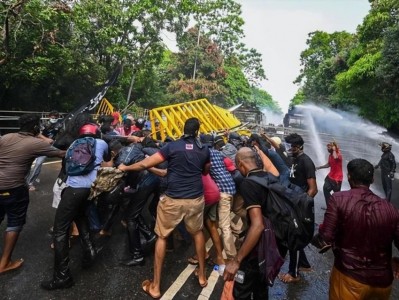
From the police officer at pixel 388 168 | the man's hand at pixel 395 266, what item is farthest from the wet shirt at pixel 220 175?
the police officer at pixel 388 168

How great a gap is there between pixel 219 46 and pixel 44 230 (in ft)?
96.6

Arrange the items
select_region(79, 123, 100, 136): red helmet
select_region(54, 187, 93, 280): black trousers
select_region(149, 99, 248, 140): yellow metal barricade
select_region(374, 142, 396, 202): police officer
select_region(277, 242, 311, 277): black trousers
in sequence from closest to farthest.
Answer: select_region(54, 187, 93, 280): black trousers → select_region(79, 123, 100, 136): red helmet → select_region(277, 242, 311, 277): black trousers → select_region(149, 99, 248, 140): yellow metal barricade → select_region(374, 142, 396, 202): police officer

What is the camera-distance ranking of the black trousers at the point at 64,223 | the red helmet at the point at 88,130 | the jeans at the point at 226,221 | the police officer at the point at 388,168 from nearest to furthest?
the black trousers at the point at 64,223 < the red helmet at the point at 88,130 < the jeans at the point at 226,221 < the police officer at the point at 388,168

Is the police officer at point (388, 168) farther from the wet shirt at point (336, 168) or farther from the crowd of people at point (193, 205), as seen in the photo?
the crowd of people at point (193, 205)

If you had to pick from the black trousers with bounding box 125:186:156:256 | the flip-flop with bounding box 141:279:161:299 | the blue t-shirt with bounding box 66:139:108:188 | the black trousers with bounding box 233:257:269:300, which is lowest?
the flip-flop with bounding box 141:279:161:299

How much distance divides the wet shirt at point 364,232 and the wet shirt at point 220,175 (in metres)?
1.88

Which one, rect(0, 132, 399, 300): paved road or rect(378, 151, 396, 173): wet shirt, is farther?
rect(378, 151, 396, 173): wet shirt

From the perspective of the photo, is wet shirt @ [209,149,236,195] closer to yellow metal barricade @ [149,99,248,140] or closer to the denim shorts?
the denim shorts

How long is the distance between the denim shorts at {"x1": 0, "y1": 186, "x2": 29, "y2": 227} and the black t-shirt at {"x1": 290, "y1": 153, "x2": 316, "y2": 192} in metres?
3.71

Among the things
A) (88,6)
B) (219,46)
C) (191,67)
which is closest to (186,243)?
(88,6)

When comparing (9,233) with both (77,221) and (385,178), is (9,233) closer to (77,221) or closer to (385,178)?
(77,221)

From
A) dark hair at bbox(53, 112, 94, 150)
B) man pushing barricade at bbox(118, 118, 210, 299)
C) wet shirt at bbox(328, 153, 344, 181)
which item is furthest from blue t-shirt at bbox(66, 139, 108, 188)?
wet shirt at bbox(328, 153, 344, 181)

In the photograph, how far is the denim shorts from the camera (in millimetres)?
3270

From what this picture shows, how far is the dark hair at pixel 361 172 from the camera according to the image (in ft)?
7.20
